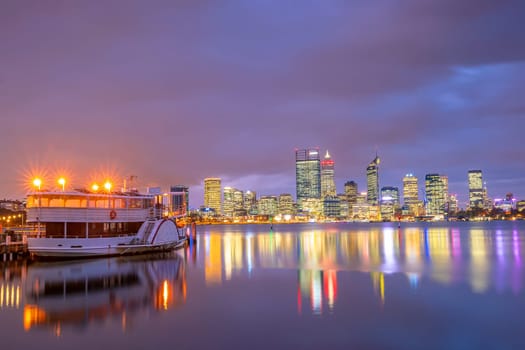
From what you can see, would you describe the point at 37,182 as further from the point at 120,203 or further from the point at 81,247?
the point at 120,203

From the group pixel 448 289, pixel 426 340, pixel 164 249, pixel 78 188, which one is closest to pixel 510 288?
pixel 448 289

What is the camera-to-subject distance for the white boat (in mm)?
40938

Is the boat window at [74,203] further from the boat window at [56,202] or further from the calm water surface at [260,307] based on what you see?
the calm water surface at [260,307]

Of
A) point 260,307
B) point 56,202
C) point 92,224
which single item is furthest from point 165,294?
point 56,202

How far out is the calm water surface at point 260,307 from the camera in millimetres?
18031

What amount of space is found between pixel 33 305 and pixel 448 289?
25172 mm

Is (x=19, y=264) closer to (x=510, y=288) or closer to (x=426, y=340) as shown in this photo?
(x=426, y=340)

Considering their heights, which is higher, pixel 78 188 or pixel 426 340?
pixel 78 188

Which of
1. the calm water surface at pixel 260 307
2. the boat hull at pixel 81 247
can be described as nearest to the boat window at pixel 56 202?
the boat hull at pixel 81 247

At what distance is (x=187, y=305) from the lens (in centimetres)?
2453

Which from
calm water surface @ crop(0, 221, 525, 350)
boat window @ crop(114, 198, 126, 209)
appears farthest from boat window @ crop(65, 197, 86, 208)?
Result: calm water surface @ crop(0, 221, 525, 350)

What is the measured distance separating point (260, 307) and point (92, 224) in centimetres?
2551

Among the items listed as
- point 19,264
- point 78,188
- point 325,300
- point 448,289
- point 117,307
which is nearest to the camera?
point 117,307

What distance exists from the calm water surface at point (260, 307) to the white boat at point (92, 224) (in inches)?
81.0
